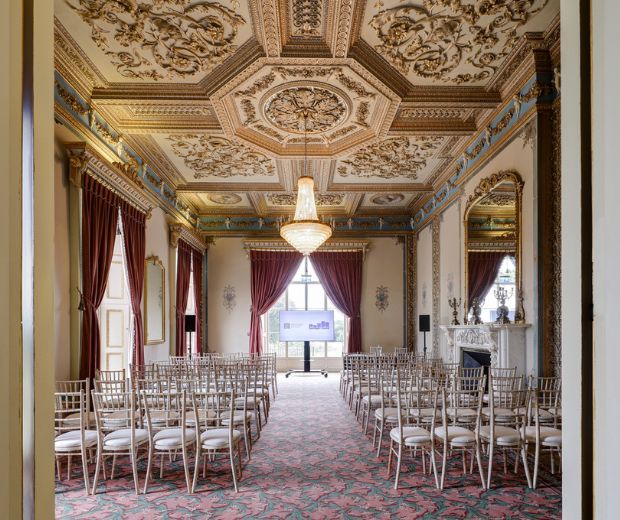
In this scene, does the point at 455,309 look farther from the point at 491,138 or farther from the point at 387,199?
the point at 387,199

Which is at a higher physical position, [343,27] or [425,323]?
[343,27]

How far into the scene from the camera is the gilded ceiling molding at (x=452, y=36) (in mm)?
4535

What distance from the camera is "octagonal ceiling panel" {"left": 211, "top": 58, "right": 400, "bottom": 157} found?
5557mm

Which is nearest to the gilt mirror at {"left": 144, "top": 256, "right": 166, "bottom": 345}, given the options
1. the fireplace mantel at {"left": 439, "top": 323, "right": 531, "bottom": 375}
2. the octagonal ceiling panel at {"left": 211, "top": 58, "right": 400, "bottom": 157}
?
the octagonal ceiling panel at {"left": 211, "top": 58, "right": 400, "bottom": 157}

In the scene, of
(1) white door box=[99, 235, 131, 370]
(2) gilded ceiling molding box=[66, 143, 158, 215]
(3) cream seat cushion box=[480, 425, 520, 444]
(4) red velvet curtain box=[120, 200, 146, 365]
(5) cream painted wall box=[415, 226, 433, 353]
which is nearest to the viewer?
(3) cream seat cushion box=[480, 425, 520, 444]

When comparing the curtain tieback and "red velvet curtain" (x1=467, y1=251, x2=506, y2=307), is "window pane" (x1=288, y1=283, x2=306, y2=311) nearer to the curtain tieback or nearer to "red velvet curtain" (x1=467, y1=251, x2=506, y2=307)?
"red velvet curtain" (x1=467, y1=251, x2=506, y2=307)

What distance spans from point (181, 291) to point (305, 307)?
13.9 ft

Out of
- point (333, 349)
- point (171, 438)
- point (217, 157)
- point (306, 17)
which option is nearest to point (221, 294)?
point (333, 349)

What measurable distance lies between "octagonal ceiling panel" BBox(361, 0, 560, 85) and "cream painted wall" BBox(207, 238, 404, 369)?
8120 millimetres

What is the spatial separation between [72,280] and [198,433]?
2.75 metres

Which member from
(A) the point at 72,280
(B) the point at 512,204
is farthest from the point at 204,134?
(B) the point at 512,204

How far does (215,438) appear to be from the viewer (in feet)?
14.2

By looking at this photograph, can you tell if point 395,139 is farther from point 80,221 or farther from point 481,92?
point 80,221

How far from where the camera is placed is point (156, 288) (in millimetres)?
9250
